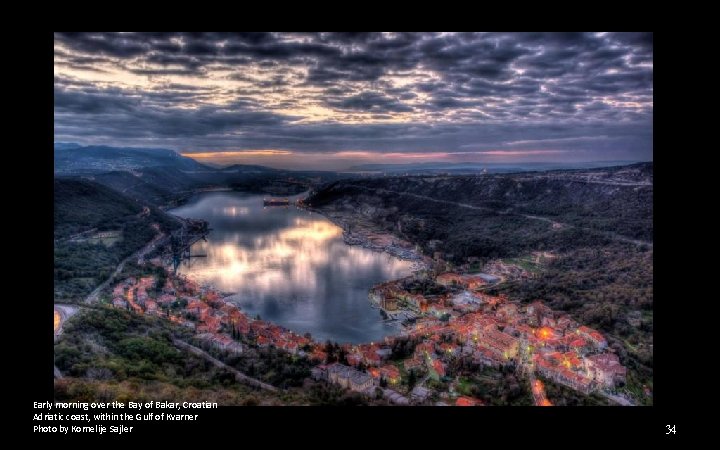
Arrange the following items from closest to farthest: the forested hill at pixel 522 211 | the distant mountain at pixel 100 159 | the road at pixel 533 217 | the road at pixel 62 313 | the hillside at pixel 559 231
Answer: the road at pixel 62 313
the hillside at pixel 559 231
the road at pixel 533 217
the forested hill at pixel 522 211
the distant mountain at pixel 100 159

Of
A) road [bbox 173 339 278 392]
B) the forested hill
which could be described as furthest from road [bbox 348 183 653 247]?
road [bbox 173 339 278 392]

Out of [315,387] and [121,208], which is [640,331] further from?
[121,208]

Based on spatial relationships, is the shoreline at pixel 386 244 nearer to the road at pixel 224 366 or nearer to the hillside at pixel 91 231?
the road at pixel 224 366

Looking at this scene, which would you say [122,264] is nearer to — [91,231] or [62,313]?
[91,231]

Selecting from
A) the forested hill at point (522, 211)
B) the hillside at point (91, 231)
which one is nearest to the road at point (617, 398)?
the forested hill at point (522, 211)

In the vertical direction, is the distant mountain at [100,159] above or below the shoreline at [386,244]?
above

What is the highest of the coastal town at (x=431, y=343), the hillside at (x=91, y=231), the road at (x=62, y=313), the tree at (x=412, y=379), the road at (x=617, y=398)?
the hillside at (x=91, y=231)

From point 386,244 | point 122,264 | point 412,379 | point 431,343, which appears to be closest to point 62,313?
point 412,379

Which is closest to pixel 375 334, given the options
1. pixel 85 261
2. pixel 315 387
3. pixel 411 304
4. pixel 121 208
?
pixel 411 304
